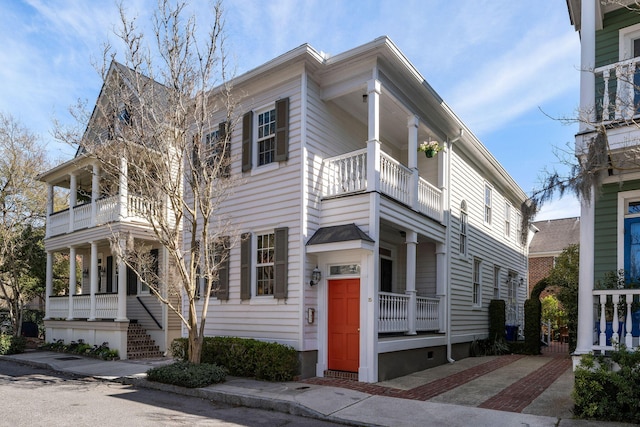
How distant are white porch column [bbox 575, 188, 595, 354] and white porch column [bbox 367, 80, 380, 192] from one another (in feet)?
13.3

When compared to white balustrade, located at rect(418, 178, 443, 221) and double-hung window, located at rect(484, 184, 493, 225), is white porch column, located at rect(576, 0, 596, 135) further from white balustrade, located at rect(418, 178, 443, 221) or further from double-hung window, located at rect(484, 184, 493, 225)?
double-hung window, located at rect(484, 184, 493, 225)

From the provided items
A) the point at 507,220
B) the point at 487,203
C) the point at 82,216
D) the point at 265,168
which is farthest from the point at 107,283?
the point at 507,220

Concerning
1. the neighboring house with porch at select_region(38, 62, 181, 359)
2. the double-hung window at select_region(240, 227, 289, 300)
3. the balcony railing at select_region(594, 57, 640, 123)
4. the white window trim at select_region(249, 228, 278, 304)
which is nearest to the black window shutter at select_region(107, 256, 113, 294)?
the neighboring house with porch at select_region(38, 62, 181, 359)

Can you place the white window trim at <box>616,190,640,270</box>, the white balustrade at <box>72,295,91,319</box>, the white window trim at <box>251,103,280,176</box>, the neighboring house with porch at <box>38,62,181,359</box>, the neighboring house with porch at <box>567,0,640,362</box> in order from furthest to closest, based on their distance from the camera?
the white balustrade at <box>72,295,91,319</box> → the neighboring house with porch at <box>38,62,181,359</box> → the white window trim at <box>251,103,280,176</box> → the white window trim at <box>616,190,640,270</box> → the neighboring house with porch at <box>567,0,640,362</box>

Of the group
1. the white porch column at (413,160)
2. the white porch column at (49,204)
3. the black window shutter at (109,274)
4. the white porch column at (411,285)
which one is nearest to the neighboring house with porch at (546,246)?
the white porch column at (413,160)

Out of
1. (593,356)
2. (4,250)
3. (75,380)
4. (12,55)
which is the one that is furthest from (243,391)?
(4,250)

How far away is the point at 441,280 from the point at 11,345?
46.1ft

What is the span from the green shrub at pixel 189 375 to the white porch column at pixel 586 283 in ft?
22.1

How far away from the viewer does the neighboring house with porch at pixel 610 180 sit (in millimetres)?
7617

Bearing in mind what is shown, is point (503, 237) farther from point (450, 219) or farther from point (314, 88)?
point (314, 88)

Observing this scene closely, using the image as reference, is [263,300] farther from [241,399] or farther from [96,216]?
[96,216]

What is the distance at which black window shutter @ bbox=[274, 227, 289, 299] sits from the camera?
36.2 ft

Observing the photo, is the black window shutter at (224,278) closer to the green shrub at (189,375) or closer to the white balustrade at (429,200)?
the green shrub at (189,375)

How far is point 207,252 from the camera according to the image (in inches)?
413
